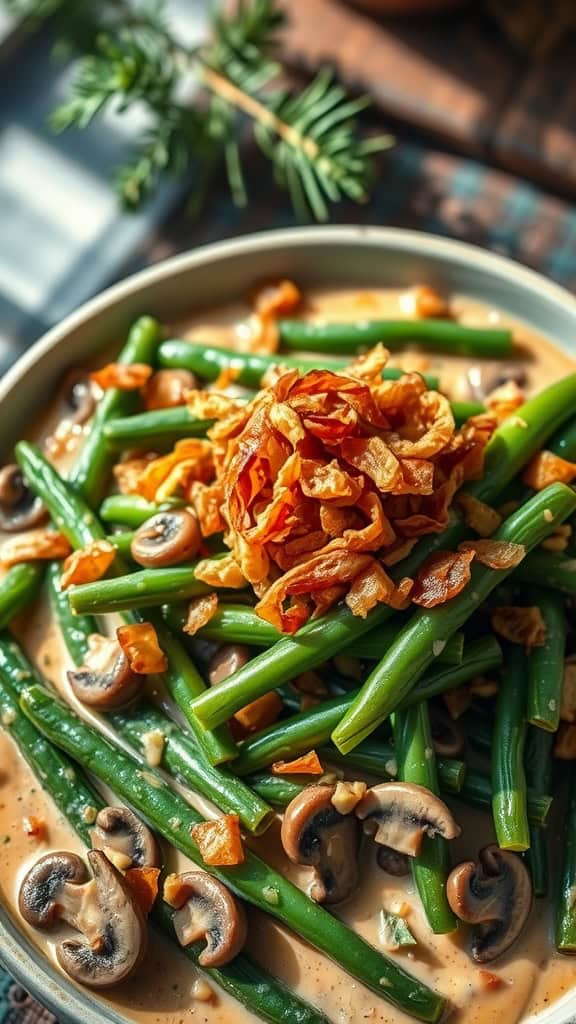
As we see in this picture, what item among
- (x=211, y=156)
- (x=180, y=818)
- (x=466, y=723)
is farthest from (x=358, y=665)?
(x=211, y=156)

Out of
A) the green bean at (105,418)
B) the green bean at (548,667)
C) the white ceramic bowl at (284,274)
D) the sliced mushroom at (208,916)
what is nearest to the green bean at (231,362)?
the green bean at (105,418)

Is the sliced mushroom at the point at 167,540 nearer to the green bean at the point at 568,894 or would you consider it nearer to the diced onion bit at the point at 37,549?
the diced onion bit at the point at 37,549

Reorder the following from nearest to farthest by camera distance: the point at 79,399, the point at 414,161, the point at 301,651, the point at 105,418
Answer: the point at 301,651 < the point at 105,418 < the point at 79,399 < the point at 414,161

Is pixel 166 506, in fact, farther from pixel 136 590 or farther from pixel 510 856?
pixel 510 856

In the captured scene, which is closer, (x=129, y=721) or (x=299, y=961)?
(x=299, y=961)

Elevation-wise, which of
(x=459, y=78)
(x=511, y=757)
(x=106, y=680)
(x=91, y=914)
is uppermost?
(x=459, y=78)

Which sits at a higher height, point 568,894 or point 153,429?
point 153,429

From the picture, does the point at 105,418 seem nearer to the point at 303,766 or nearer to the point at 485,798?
the point at 303,766

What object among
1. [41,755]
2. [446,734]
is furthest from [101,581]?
[446,734]
